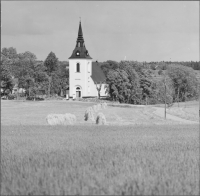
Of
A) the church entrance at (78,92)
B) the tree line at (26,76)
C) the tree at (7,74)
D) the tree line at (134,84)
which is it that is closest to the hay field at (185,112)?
the tree line at (134,84)

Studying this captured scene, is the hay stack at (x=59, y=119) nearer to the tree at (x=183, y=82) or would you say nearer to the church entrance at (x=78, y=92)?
the church entrance at (x=78, y=92)

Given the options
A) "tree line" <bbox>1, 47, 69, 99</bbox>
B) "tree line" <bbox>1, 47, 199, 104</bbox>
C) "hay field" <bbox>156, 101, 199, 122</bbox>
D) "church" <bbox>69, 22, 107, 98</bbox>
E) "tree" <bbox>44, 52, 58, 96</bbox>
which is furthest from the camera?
"tree" <bbox>44, 52, 58, 96</bbox>

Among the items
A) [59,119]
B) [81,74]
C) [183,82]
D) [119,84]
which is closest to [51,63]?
[81,74]

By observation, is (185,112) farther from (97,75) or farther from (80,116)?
(97,75)

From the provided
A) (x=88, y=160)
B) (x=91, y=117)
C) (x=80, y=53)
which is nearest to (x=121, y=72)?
(x=80, y=53)

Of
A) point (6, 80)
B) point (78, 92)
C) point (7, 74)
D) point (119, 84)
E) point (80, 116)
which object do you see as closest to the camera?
point (80, 116)

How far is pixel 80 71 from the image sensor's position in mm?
128500

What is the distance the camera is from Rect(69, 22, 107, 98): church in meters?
127

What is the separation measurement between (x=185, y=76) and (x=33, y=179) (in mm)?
125028

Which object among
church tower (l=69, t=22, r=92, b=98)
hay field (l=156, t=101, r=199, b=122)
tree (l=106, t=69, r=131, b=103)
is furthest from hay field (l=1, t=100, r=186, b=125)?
church tower (l=69, t=22, r=92, b=98)

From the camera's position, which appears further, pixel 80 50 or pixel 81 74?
pixel 80 50

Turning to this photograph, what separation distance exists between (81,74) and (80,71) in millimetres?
1103

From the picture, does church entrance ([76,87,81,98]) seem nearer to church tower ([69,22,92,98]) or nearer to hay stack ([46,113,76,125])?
church tower ([69,22,92,98])

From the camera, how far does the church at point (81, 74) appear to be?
127 meters
